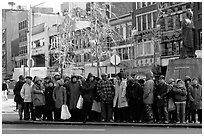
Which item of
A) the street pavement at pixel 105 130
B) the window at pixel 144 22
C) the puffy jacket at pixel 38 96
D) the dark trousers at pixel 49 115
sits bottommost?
the street pavement at pixel 105 130

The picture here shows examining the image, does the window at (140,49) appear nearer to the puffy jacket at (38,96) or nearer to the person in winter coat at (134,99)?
the puffy jacket at (38,96)

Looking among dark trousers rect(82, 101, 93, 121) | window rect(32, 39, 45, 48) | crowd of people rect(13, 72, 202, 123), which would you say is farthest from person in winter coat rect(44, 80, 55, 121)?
window rect(32, 39, 45, 48)

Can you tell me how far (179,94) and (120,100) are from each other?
203 cm

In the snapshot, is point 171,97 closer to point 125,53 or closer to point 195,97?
point 195,97

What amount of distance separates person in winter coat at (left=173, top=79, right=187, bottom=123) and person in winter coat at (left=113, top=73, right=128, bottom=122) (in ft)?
5.67

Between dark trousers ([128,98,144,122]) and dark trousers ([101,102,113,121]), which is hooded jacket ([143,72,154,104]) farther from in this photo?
dark trousers ([101,102,113,121])

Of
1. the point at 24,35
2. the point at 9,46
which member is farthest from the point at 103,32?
the point at 9,46

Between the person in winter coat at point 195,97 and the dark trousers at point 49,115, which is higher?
the person in winter coat at point 195,97

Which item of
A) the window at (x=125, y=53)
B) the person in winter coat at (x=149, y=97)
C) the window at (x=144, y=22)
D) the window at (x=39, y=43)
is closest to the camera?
the person in winter coat at (x=149, y=97)

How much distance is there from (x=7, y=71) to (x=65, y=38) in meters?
46.0

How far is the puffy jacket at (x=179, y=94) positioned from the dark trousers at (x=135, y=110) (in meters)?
1.22

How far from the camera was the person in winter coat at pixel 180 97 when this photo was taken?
1553cm

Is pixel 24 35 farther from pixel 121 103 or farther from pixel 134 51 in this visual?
pixel 121 103

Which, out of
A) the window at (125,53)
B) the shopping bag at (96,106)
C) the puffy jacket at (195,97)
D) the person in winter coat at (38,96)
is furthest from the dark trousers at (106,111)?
the window at (125,53)
